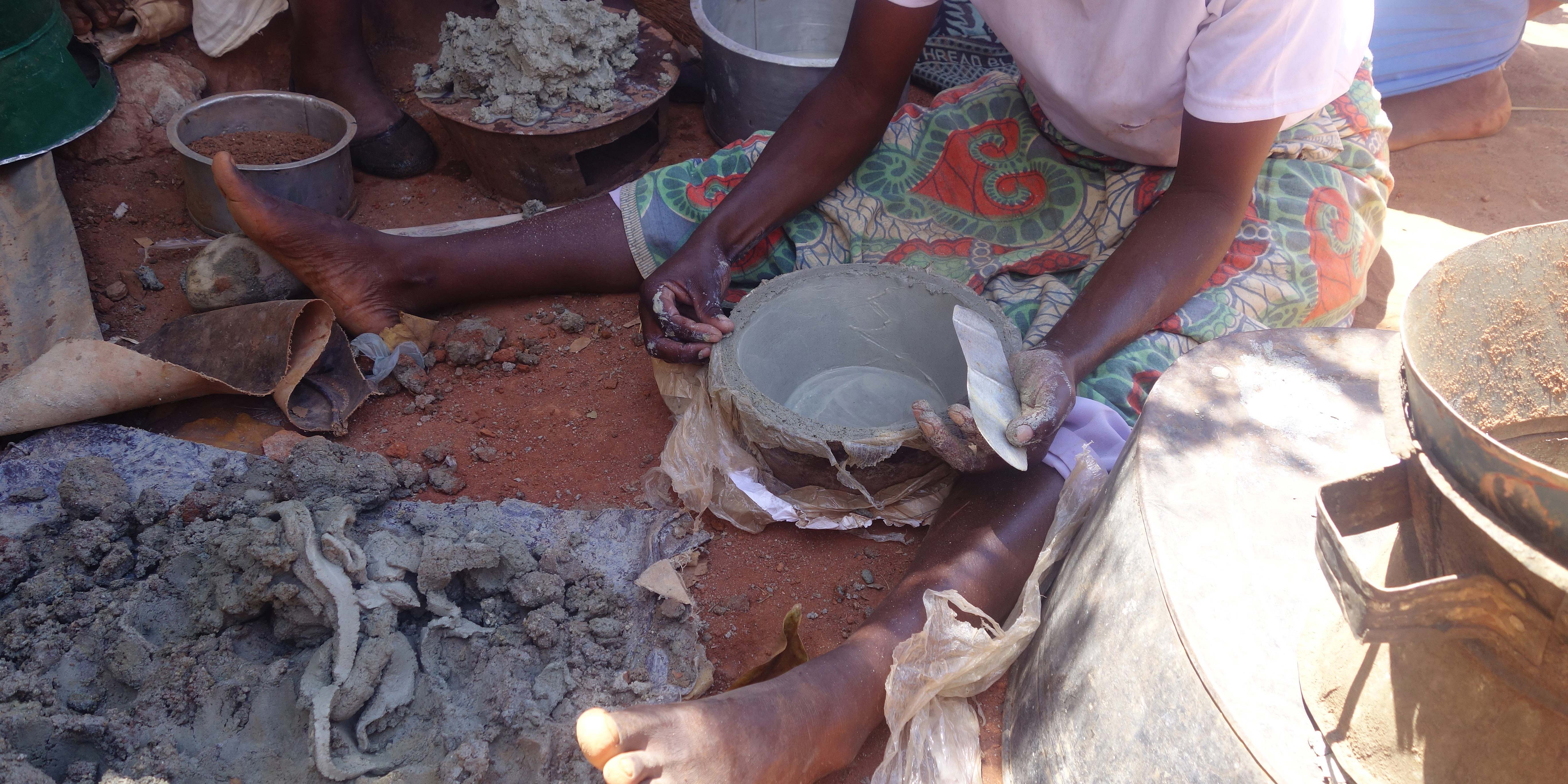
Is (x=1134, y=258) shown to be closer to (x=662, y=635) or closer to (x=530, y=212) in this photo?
(x=662, y=635)

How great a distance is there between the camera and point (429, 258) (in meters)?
2.35

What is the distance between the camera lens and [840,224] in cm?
223

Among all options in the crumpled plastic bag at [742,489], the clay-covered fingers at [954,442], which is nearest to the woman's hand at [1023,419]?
the clay-covered fingers at [954,442]

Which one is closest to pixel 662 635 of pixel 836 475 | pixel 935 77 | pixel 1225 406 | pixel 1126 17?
pixel 836 475

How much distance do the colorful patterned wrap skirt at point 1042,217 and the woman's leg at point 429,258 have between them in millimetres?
115

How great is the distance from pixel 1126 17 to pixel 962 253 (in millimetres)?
605

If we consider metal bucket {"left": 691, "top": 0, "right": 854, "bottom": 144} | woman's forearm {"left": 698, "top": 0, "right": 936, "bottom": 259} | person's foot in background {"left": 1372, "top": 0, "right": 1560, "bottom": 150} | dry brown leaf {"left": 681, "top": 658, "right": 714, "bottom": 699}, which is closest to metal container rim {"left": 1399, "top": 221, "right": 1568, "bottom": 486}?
dry brown leaf {"left": 681, "top": 658, "right": 714, "bottom": 699}

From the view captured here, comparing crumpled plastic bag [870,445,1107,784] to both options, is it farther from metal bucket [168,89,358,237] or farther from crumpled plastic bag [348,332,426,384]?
metal bucket [168,89,358,237]

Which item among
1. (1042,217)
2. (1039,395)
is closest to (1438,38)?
(1042,217)

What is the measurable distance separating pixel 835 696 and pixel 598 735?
1.47ft

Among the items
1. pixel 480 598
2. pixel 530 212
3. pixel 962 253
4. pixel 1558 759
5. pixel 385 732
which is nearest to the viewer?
pixel 1558 759

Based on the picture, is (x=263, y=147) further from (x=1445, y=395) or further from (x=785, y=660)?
(x=1445, y=395)

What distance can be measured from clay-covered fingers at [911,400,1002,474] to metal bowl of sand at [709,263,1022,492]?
0.35 feet

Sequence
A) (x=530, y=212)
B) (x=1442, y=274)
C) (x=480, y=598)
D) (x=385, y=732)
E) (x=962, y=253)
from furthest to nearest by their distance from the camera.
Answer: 1. (x=530, y=212)
2. (x=962, y=253)
3. (x=480, y=598)
4. (x=385, y=732)
5. (x=1442, y=274)
